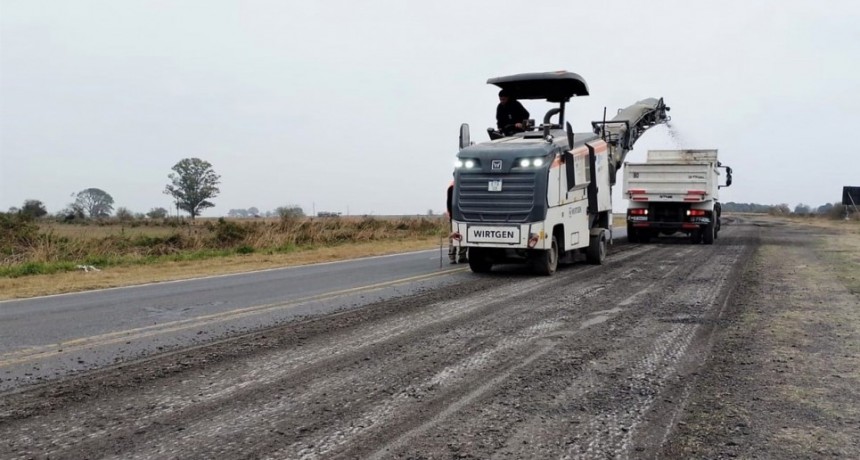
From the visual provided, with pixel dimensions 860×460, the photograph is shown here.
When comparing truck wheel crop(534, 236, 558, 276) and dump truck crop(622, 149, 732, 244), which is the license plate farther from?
dump truck crop(622, 149, 732, 244)

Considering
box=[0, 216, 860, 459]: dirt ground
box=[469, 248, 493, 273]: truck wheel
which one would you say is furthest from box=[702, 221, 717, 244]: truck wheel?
box=[0, 216, 860, 459]: dirt ground

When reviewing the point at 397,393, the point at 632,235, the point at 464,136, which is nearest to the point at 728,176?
the point at 632,235

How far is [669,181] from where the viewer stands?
20.6 m

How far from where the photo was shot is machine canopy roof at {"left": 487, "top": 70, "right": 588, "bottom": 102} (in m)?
12.7

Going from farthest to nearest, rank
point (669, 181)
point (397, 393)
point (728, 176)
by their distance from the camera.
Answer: point (728, 176), point (669, 181), point (397, 393)

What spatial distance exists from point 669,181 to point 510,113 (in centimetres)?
916

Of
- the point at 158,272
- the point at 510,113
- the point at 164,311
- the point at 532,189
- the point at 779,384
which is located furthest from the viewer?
the point at 158,272

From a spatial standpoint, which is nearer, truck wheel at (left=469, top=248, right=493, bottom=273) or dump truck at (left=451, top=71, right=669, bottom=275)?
dump truck at (left=451, top=71, right=669, bottom=275)

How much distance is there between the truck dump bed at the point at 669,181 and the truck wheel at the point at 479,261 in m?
9.76

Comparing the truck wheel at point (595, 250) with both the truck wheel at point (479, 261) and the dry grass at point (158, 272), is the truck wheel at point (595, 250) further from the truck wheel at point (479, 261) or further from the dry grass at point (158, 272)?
the dry grass at point (158, 272)

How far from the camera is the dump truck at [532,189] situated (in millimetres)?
11453

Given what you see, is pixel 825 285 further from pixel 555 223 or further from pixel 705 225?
pixel 705 225

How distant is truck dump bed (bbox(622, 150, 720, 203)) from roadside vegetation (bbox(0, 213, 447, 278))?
10999 millimetres

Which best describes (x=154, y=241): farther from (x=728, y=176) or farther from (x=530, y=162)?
(x=728, y=176)
